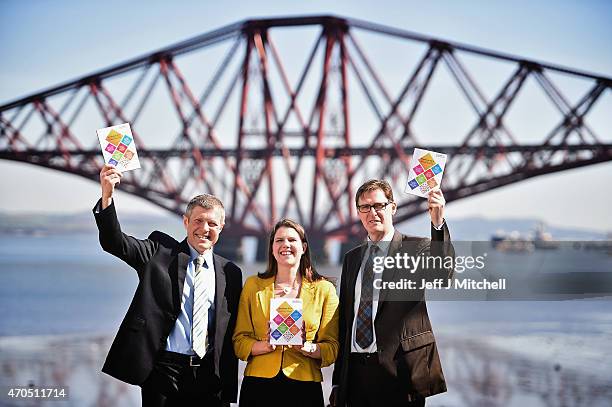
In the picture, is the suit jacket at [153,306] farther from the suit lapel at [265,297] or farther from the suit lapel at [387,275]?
the suit lapel at [387,275]

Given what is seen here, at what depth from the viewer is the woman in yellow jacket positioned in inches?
229

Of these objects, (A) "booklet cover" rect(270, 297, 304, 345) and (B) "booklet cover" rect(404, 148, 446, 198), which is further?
(B) "booklet cover" rect(404, 148, 446, 198)

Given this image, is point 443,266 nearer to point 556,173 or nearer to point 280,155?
point 556,173

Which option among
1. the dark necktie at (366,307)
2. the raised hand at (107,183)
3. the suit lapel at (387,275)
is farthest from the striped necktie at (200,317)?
the suit lapel at (387,275)

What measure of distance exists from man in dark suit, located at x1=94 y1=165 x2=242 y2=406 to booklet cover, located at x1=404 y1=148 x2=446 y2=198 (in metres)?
1.41

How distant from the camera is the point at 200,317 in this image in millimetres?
5938

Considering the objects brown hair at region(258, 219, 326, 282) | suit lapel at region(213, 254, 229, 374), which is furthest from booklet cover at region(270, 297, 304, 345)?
suit lapel at region(213, 254, 229, 374)

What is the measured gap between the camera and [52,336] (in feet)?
55.3

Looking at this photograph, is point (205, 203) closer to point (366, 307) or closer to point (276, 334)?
point (276, 334)

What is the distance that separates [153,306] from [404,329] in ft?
5.51

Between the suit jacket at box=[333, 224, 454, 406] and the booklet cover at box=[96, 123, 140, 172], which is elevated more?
the booklet cover at box=[96, 123, 140, 172]

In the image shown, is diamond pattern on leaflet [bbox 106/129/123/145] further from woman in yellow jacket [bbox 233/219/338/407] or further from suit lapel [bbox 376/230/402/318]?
suit lapel [bbox 376/230/402/318]

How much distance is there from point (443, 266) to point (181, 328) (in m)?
1.79

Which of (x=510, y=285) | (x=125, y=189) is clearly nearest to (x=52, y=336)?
(x=510, y=285)
